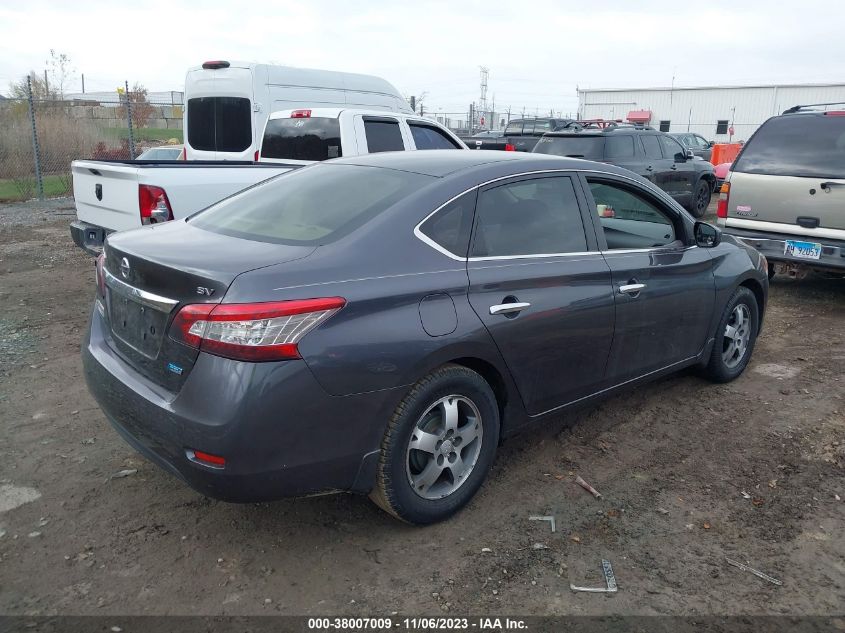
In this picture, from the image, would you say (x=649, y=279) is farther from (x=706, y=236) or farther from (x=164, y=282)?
(x=164, y=282)

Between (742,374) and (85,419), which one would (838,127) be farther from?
(85,419)

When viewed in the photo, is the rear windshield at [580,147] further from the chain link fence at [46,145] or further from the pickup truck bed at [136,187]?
the chain link fence at [46,145]

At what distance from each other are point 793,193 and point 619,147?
16.7 feet

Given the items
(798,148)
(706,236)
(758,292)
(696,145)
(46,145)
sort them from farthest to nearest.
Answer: (696,145), (46,145), (798,148), (758,292), (706,236)

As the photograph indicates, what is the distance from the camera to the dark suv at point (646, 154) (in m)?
11.7

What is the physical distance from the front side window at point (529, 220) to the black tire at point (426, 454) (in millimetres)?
626

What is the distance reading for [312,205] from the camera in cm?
348

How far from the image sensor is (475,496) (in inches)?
141

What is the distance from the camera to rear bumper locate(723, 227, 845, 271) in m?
6.82

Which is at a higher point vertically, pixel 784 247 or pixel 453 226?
pixel 453 226

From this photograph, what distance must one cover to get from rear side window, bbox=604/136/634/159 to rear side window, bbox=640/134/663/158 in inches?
16.9

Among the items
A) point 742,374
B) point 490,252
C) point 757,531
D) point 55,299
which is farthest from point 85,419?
point 742,374

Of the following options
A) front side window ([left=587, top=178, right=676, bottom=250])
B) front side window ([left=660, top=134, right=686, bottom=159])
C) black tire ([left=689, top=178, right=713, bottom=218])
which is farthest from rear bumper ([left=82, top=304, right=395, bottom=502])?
black tire ([left=689, top=178, right=713, bottom=218])

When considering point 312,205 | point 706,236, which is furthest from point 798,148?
point 312,205
